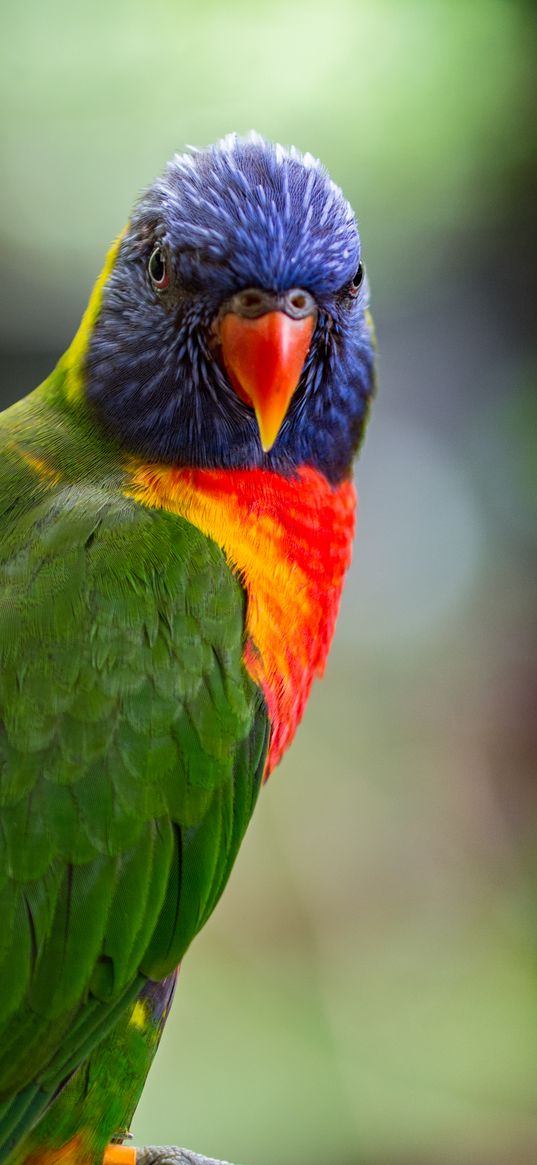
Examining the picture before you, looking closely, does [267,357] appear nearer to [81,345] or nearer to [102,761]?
[81,345]

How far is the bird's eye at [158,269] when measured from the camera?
157cm

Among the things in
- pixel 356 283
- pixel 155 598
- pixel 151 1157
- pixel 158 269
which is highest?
pixel 356 283

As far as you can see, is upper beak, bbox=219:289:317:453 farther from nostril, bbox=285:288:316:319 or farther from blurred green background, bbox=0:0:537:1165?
→ blurred green background, bbox=0:0:537:1165

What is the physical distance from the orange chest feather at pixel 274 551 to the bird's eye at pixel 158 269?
0.26m

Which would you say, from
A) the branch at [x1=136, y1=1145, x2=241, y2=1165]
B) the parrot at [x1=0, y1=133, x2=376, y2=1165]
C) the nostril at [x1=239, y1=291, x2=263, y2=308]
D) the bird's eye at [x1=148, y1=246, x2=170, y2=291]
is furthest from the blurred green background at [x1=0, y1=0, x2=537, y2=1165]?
the nostril at [x1=239, y1=291, x2=263, y2=308]

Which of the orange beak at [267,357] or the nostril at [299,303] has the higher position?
the nostril at [299,303]

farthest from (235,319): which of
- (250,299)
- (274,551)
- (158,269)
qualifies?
(274,551)

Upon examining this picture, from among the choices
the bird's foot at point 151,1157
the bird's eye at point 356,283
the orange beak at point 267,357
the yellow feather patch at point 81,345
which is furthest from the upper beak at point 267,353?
the bird's foot at point 151,1157

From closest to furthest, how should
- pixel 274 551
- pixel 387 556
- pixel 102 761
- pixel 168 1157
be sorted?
1. pixel 102 761
2. pixel 274 551
3. pixel 168 1157
4. pixel 387 556

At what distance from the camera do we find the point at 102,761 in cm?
139

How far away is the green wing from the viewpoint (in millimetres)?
1375

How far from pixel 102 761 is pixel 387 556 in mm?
2472

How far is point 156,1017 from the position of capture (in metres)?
1.57

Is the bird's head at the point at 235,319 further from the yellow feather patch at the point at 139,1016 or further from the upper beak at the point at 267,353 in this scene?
the yellow feather patch at the point at 139,1016
